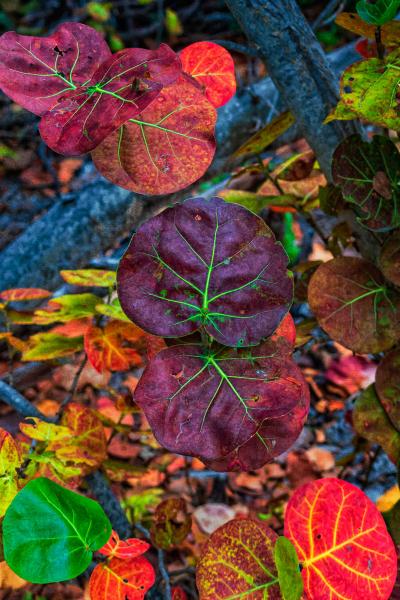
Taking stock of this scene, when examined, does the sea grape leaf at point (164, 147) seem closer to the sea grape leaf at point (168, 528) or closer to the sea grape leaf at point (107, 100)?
the sea grape leaf at point (107, 100)

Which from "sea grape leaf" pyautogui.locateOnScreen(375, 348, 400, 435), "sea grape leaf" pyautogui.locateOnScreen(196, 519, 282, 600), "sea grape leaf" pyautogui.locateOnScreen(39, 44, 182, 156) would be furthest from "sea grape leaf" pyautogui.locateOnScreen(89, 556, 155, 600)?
"sea grape leaf" pyautogui.locateOnScreen(39, 44, 182, 156)

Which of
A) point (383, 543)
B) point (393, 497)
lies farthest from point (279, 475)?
point (383, 543)

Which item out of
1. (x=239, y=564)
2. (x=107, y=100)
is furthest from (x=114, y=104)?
(x=239, y=564)

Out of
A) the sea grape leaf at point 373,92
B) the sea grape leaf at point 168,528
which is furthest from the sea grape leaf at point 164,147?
the sea grape leaf at point 168,528

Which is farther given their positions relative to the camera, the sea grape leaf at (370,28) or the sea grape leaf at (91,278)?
the sea grape leaf at (91,278)

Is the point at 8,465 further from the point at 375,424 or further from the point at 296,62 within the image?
the point at 296,62

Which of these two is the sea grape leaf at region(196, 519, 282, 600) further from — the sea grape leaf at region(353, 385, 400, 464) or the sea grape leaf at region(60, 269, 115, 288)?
the sea grape leaf at region(60, 269, 115, 288)
